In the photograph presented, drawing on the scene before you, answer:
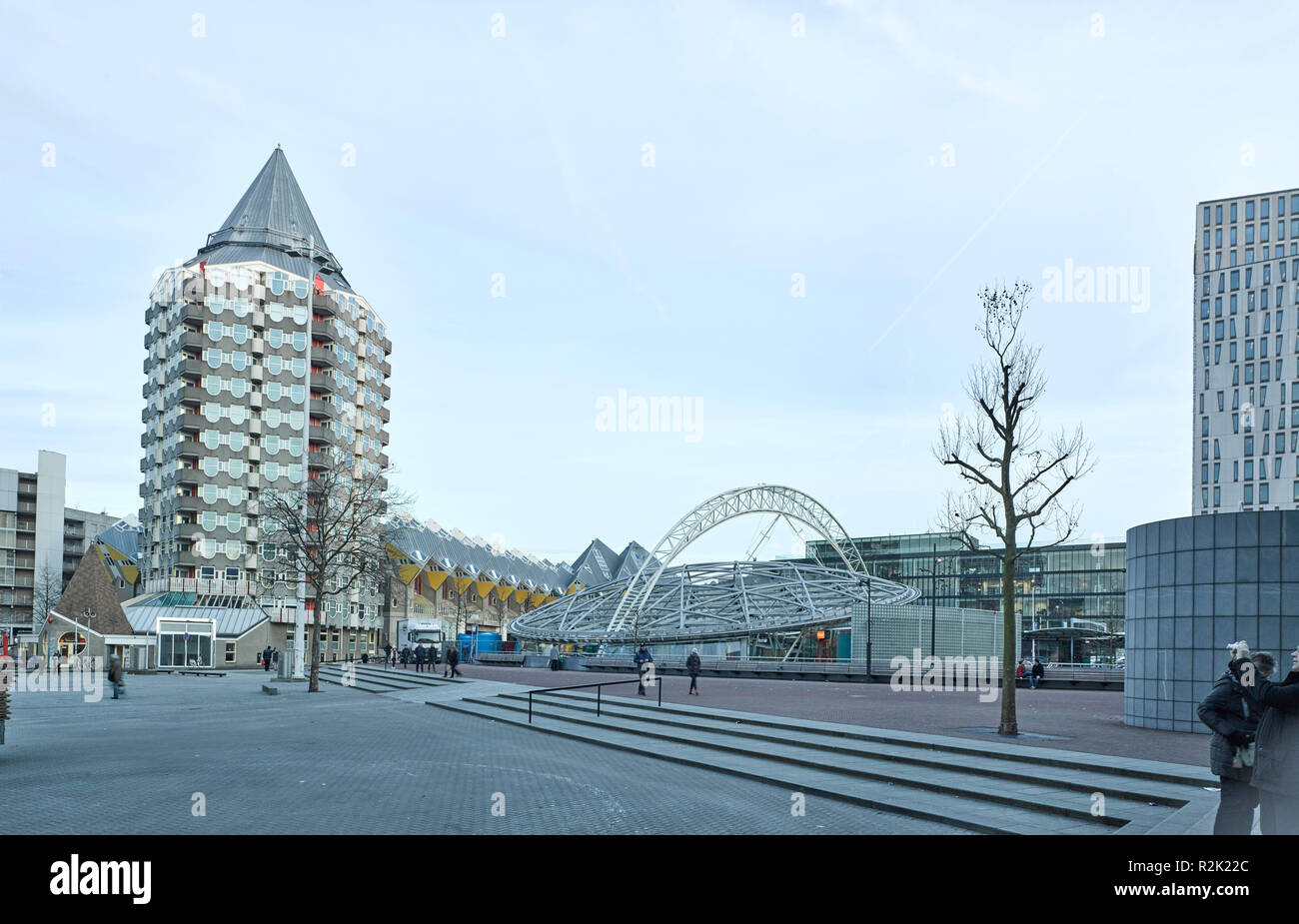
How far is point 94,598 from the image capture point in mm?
57219

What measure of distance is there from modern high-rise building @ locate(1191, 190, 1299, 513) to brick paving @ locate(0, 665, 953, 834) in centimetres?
11342

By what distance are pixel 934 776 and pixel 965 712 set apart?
12133 millimetres

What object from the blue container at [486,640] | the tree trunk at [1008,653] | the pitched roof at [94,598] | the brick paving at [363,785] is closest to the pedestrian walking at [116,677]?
the brick paving at [363,785]

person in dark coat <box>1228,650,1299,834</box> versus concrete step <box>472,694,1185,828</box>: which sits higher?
person in dark coat <box>1228,650,1299,834</box>

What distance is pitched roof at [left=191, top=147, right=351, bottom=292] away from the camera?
8612cm

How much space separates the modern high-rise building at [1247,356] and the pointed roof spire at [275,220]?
9837 cm

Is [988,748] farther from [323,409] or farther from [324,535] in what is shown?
[323,409]

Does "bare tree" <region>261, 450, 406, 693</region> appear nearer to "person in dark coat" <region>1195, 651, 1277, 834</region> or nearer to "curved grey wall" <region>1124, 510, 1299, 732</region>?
"curved grey wall" <region>1124, 510, 1299, 732</region>

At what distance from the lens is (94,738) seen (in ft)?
70.8

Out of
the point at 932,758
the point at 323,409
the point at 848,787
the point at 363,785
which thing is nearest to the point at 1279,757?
the point at 848,787

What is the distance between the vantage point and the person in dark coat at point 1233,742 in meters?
8.05

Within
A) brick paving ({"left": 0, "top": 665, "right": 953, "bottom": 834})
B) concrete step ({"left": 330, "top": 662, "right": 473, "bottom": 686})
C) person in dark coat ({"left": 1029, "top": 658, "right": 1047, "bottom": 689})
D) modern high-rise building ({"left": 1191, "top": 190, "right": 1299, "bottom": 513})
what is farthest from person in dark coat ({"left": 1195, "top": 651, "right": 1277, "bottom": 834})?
modern high-rise building ({"left": 1191, "top": 190, "right": 1299, "bottom": 513})
